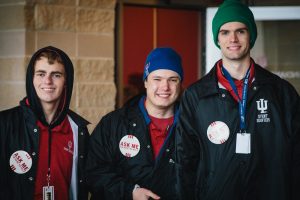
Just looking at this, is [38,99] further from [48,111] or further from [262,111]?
[262,111]

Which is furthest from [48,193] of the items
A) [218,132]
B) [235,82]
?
[235,82]

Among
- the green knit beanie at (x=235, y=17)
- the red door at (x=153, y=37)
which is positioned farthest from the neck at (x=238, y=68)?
the red door at (x=153, y=37)

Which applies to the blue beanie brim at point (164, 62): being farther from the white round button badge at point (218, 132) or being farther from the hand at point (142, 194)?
the hand at point (142, 194)

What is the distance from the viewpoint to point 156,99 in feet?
10.3

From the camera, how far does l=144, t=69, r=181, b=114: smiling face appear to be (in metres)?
3.12

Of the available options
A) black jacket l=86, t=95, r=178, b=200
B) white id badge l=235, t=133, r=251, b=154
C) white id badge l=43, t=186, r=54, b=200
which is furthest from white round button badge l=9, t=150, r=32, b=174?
white id badge l=235, t=133, r=251, b=154

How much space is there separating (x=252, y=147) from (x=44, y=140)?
1.24 m

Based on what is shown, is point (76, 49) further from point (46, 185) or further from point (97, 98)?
point (46, 185)

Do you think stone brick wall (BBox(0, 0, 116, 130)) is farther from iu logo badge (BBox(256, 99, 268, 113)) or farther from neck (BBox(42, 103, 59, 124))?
iu logo badge (BBox(256, 99, 268, 113))

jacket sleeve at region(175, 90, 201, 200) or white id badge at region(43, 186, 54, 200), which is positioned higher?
jacket sleeve at region(175, 90, 201, 200)

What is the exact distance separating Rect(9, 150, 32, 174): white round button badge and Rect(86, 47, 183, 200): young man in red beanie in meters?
0.39

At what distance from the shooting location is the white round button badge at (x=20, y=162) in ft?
9.57

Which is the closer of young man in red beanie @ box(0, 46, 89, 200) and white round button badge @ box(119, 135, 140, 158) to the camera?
young man in red beanie @ box(0, 46, 89, 200)

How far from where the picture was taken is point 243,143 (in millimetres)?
2744
